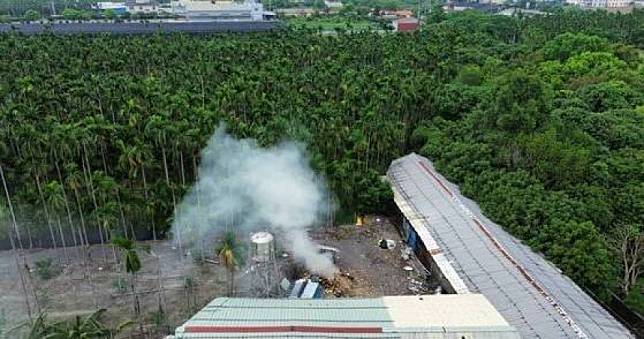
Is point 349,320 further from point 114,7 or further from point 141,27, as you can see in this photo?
point 114,7

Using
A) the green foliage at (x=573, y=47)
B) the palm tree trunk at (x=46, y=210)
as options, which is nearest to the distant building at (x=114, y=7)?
the green foliage at (x=573, y=47)

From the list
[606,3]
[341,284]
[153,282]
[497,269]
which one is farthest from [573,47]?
[606,3]

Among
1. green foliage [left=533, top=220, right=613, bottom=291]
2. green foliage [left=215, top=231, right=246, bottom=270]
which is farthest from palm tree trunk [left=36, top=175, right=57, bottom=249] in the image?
green foliage [left=533, top=220, right=613, bottom=291]

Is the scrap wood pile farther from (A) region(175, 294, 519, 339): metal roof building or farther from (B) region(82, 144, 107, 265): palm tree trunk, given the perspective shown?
(B) region(82, 144, 107, 265): palm tree trunk

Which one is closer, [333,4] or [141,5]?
[141,5]

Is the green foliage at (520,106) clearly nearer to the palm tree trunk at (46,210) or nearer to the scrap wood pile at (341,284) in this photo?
the scrap wood pile at (341,284)
